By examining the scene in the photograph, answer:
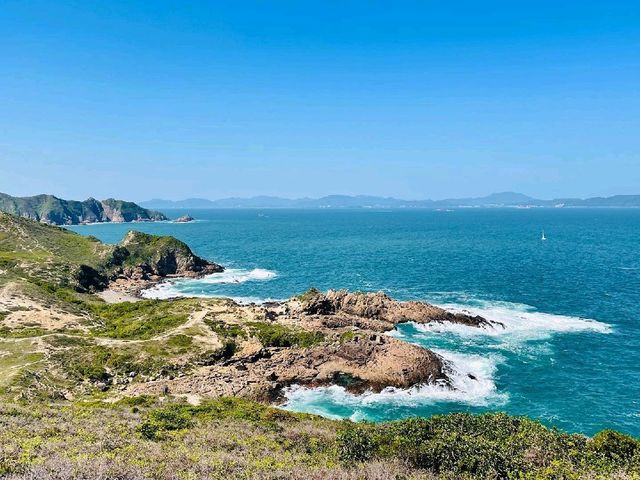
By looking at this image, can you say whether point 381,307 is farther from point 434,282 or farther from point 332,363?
point 434,282

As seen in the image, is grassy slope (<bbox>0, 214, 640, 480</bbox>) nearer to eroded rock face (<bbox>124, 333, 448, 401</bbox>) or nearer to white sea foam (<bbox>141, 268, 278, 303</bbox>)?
eroded rock face (<bbox>124, 333, 448, 401</bbox>)

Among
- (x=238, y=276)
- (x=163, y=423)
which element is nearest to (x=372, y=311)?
(x=163, y=423)

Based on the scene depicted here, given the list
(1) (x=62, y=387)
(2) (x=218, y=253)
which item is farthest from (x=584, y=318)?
(2) (x=218, y=253)

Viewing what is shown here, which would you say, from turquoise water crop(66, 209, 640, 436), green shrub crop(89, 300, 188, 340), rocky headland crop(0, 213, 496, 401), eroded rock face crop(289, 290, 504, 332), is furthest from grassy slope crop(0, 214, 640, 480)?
eroded rock face crop(289, 290, 504, 332)

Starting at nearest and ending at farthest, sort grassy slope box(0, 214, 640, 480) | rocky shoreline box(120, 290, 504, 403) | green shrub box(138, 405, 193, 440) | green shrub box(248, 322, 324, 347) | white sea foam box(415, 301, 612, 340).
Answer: grassy slope box(0, 214, 640, 480) → green shrub box(138, 405, 193, 440) → rocky shoreline box(120, 290, 504, 403) → green shrub box(248, 322, 324, 347) → white sea foam box(415, 301, 612, 340)

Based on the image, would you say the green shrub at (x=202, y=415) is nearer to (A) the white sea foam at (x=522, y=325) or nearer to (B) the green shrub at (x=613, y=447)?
(B) the green shrub at (x=613, y=447)

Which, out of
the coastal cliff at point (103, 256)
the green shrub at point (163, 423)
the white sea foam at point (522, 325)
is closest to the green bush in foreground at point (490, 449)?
the green shrub at point (163, 423)
